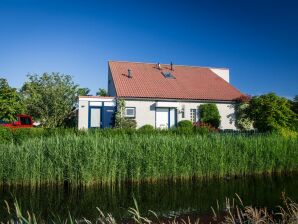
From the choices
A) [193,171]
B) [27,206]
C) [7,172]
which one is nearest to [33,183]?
[7,172]

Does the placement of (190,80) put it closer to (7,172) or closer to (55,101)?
(55,101)

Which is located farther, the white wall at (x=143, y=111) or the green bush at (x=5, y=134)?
the white wall at (x=143, y=111)

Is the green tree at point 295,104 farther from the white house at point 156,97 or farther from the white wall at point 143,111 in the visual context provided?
the white wall at point 143,111

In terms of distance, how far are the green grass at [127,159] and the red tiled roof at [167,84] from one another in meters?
12.4

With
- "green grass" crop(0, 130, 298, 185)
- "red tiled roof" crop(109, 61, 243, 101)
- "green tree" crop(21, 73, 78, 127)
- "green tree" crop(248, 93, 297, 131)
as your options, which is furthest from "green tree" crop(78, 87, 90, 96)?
"green grass" crop(0, 130, 298, 185)

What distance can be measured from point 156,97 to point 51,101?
10.7 m

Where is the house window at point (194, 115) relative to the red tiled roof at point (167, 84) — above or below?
below

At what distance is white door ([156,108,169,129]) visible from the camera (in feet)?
77.1

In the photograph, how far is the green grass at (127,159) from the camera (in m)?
8.92

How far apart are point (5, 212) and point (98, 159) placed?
10.4 feet

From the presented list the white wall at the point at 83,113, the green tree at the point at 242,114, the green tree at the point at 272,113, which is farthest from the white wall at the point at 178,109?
the green tree at the point at 272,113

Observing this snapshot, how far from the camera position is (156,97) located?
23.0 meters

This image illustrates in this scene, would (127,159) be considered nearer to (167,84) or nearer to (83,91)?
(167,84)

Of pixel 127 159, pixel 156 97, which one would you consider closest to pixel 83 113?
pixel 156 97
